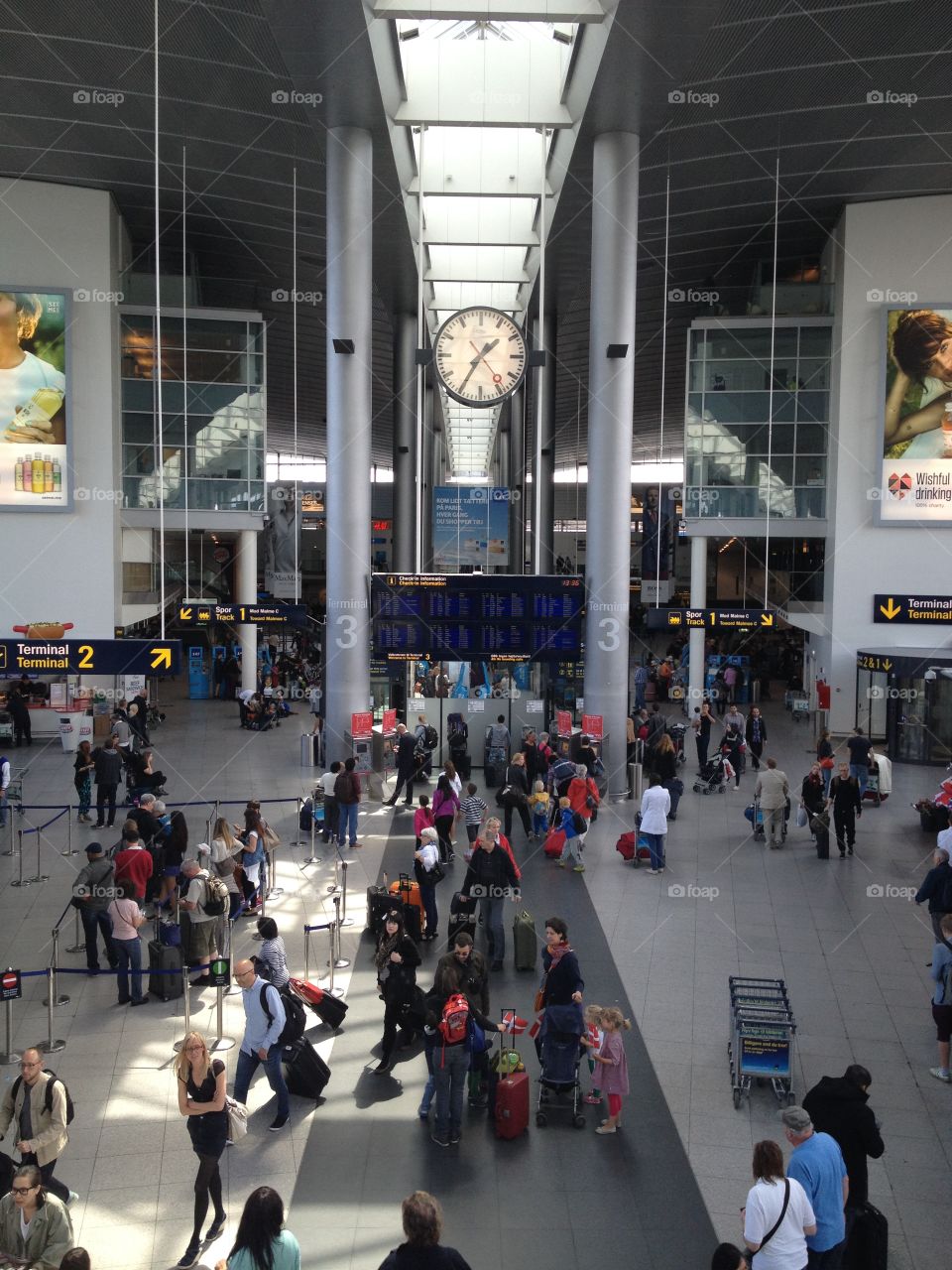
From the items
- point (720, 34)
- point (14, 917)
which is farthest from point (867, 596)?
point (14, 917)

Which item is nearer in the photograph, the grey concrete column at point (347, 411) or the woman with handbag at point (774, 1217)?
the woman with handbag at point (774, 1217)

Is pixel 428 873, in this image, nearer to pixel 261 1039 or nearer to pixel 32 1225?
pixel 261 1039

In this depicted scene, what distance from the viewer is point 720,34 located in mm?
18312

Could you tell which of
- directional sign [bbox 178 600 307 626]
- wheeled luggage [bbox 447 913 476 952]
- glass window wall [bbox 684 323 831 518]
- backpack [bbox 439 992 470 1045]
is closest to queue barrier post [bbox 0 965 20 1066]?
backpack [bbox 439 992 470 1045]

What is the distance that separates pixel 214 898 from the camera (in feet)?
35.4

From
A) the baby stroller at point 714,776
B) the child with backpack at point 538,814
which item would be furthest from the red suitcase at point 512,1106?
the baby stroller at point 714,776

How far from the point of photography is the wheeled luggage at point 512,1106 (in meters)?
7.77

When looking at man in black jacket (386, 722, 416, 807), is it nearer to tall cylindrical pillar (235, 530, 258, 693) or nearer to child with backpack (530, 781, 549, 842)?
child with backpack (530, 781, 549, 842)

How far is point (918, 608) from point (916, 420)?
23.9 ft

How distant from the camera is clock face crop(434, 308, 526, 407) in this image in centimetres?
1953

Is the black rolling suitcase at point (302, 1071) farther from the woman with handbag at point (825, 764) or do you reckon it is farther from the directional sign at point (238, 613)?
the directional sign at point (238, 613)

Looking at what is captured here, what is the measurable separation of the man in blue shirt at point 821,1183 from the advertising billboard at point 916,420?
22867 mm

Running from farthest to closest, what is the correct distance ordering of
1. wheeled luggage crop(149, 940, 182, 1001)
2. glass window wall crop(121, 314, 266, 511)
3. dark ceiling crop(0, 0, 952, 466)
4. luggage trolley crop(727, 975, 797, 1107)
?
glass window wall crop(121, 314, 266, 511) → dark ceiling crop(0, 0, 952, 466) → wheeled luggage crop(149, 940, 182, 1001) → luggage trolley crop(727, 975, 797, 1107)

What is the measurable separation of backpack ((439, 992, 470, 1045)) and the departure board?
37.5ft
